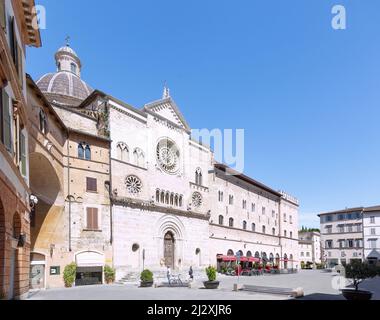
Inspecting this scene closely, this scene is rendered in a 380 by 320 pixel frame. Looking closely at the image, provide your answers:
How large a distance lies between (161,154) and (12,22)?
26.0m

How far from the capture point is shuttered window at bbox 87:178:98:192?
30.3 metres

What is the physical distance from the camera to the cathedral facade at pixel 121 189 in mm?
27531

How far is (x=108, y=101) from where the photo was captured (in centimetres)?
3394

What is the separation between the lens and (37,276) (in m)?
26.2

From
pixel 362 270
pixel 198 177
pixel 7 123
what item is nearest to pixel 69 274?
pixel 7 123

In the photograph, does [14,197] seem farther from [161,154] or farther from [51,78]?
[51,78]

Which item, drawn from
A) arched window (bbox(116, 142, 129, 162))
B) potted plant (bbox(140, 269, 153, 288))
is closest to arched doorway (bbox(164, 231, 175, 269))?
arched window (bbox(116, 142, 129, 162))

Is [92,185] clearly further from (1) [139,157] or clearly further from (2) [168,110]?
(2) [168,110]

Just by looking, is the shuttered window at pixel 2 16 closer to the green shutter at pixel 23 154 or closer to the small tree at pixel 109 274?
the green shutter at pixel 23 154

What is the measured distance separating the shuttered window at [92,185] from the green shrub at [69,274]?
19.5 feet

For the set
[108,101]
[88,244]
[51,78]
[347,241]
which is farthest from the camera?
[347,241]

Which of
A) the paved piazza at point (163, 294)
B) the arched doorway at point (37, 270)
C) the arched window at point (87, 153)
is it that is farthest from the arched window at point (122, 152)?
the paved piazza at point (163, 294)

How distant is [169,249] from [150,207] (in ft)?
18.6
